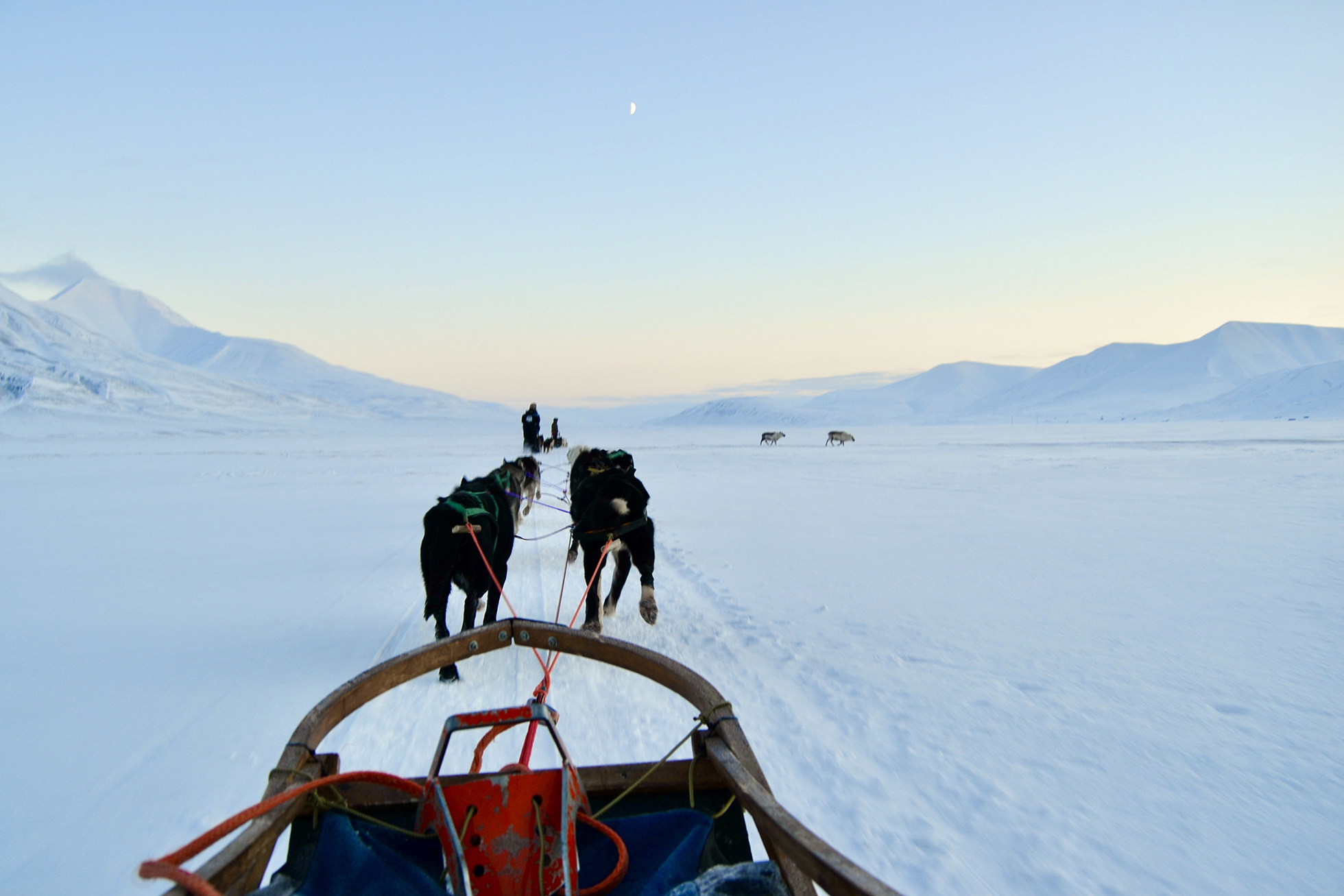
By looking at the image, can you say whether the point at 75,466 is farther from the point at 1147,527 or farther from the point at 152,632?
the point at 1147,527

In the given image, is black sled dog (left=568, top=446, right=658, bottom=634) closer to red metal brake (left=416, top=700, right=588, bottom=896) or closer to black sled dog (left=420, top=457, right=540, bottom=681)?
black sled dog (left=420, top=457, right=540, bottom=681)

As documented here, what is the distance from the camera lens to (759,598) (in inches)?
227

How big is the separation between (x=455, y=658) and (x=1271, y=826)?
2940mm

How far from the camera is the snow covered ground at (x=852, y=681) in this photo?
8.08 feet

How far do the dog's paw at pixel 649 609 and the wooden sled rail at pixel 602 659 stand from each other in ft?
7.45

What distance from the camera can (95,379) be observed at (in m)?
90.5

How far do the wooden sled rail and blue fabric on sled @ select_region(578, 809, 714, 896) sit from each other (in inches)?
6.5

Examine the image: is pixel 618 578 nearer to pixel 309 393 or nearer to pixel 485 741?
pixel 485 741

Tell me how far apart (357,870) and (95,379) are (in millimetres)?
116173

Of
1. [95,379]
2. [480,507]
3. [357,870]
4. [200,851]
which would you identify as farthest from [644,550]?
[95,379]

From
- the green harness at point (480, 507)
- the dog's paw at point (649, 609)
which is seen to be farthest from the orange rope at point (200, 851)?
the dog's paw at point (649, 609)

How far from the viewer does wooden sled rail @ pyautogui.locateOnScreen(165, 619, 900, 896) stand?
119 cm

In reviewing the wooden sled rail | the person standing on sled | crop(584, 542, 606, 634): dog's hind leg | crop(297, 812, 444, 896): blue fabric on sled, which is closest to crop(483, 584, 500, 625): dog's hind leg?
crop(584, 542, 606, 634): dog's hind leg

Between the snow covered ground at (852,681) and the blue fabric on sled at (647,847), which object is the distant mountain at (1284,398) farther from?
the blue fabric on sled at (647,847)
